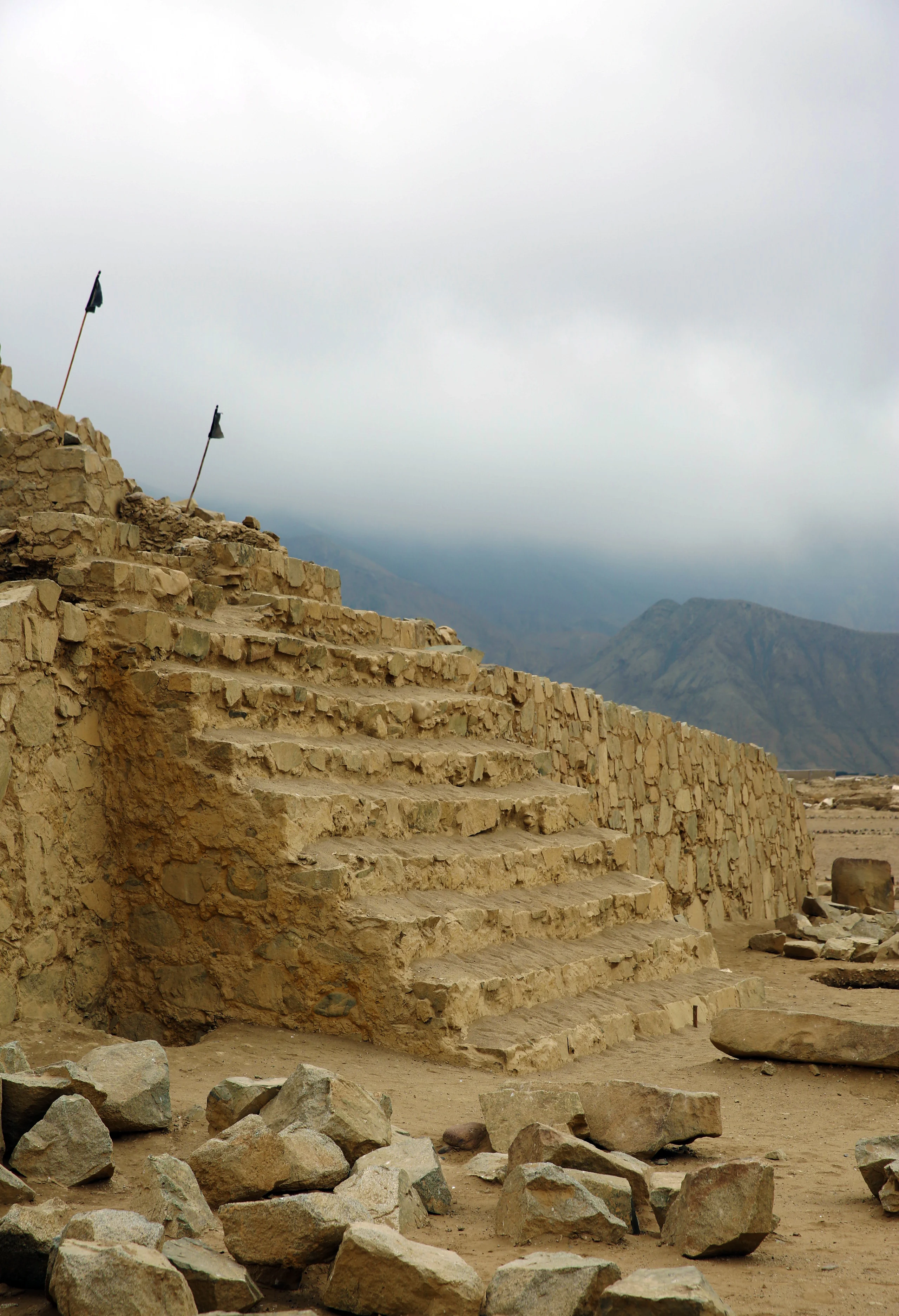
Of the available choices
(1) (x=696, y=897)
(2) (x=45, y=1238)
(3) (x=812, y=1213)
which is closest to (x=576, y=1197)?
(3) (x=812, y=1213)

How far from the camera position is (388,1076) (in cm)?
470

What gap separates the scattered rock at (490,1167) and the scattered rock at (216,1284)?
108 centimetres

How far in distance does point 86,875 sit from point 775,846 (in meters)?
12.3

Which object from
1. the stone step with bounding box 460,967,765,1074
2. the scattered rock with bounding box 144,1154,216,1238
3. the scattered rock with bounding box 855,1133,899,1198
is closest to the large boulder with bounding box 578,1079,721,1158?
the scattered rock with bounding box 855,1133,899,1198

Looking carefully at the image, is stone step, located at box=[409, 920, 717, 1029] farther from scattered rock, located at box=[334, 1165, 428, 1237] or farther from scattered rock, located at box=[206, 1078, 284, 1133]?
scattered rock, located at box=[334, 1165, 428, 1237]

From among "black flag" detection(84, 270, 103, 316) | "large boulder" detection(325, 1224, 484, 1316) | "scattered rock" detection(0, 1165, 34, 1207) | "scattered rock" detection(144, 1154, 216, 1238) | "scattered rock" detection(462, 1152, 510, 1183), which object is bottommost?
"scattered rock" detection(0, 1165, 34, 1207)

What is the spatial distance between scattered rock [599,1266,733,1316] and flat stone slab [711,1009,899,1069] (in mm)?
2997

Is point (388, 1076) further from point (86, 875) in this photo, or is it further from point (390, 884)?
point (86, 875)

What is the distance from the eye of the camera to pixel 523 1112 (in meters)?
3.64

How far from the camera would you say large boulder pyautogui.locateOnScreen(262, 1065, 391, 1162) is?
3.20m

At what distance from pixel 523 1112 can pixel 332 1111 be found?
0.75 meters

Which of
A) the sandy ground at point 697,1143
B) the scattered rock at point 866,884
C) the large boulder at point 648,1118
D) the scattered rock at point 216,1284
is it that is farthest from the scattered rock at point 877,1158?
the scattered rock at point 866,884

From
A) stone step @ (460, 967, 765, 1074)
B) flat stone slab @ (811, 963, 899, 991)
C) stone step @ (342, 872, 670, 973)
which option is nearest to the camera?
stone step @ (460, 967, 765, 1074)

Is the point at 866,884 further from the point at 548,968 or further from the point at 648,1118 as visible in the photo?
the point at 648,1118
